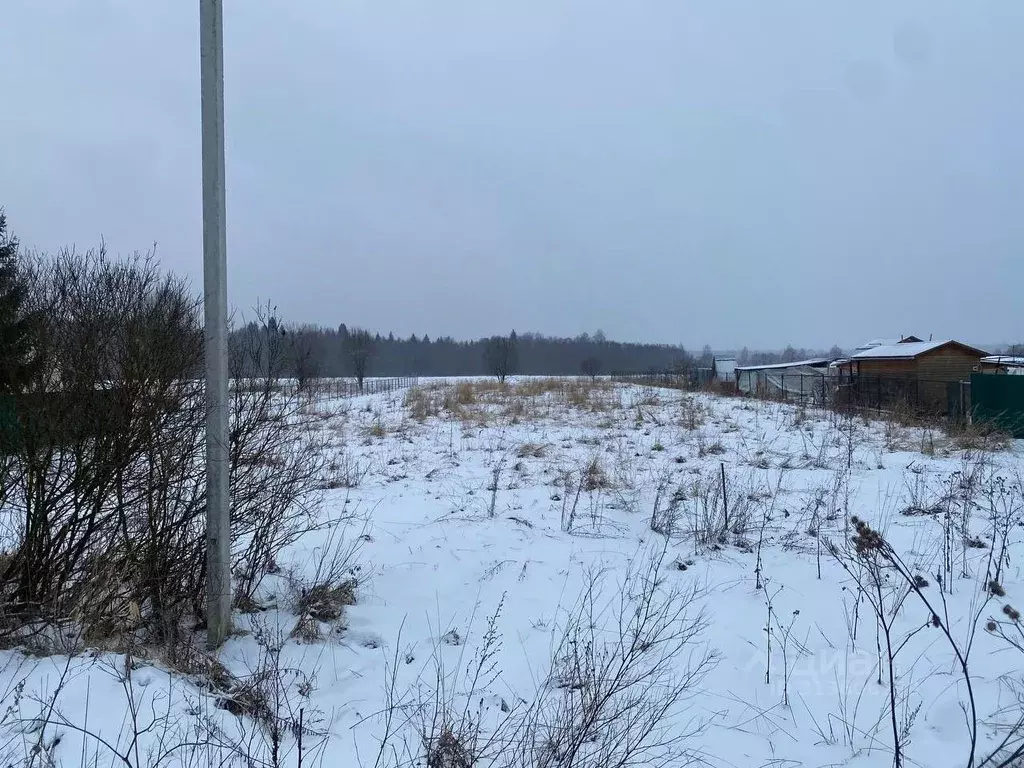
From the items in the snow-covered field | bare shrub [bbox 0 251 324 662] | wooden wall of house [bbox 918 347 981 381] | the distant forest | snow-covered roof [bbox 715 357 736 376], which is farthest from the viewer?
the distant forest

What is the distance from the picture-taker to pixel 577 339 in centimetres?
13338

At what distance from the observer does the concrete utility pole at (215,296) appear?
368 centimetres

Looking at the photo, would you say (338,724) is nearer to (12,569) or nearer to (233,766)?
(233,766)

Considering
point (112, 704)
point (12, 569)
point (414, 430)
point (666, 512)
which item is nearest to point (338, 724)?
point (112, 704)

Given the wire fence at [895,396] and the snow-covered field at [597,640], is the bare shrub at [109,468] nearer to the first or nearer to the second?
the snow-covered field at [597,640]

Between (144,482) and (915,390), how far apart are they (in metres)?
22.8

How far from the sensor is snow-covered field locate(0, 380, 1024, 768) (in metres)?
2.89

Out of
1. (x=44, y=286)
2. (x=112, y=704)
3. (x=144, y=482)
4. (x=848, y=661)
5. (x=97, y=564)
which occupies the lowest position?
(x=848, y=661)

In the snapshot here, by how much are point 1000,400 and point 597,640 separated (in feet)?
55.4

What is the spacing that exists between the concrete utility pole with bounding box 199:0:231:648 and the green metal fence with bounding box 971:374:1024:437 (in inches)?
680

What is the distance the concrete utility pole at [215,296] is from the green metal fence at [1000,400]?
17.3 meters

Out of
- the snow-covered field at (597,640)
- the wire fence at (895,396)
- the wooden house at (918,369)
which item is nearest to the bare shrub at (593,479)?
the snow-covered field at (597,640)

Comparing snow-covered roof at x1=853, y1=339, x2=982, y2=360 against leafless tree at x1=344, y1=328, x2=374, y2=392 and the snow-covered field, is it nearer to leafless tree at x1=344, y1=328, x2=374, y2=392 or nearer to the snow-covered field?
the snow-covered field

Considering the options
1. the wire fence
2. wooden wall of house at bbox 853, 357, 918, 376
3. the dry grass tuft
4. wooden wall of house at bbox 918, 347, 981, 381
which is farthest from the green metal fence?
the dry grass tuft
